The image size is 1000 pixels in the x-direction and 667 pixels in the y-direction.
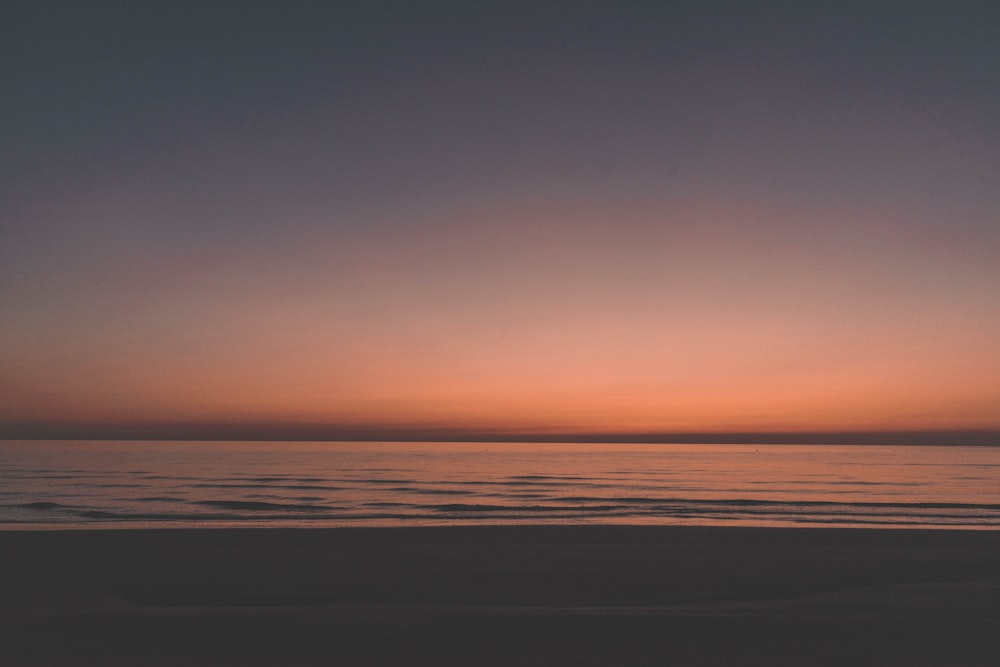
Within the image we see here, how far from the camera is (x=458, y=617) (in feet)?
32.4

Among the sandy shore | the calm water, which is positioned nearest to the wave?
the calm water

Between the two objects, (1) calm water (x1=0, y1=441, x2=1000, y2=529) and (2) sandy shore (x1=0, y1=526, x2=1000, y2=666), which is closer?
(2) sandy shore (x1=0, y1=526, x2=1000, y2=666)

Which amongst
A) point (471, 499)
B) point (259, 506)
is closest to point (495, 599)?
point (259, 506)

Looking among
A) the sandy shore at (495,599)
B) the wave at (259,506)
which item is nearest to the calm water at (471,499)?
the wave at (259,506)

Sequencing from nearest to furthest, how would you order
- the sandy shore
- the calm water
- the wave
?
the sandy shore
the calm water
the wave

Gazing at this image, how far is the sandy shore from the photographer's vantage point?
8344 millimetres

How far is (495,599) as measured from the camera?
36.9ft

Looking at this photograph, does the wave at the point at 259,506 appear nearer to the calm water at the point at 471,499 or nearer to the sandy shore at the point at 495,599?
the calm water at the point at 471,499

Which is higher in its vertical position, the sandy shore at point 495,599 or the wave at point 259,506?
the sandy shore at point 495,599

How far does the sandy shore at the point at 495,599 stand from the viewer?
27.4 ft

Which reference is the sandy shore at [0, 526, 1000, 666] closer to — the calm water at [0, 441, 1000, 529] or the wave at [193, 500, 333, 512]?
the calm water at [0, 441, 1000, 529]

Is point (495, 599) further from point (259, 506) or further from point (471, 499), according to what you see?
point (471, 499)

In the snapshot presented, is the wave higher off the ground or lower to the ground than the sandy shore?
lower

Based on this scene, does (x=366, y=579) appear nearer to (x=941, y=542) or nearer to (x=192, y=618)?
(x=192, y=618)
